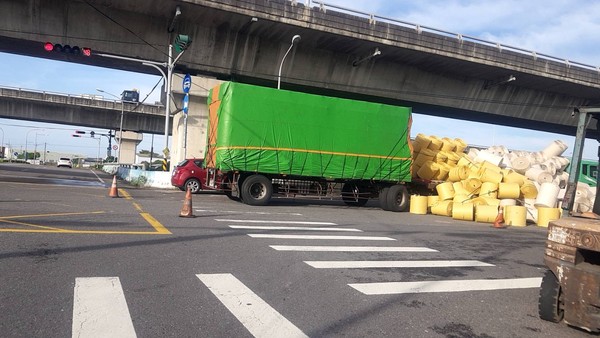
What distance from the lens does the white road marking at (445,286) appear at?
594 cm

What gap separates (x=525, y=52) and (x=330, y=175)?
17.9 m

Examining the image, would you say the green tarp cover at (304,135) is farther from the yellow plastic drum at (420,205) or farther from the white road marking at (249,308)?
the white road marking at (249,308)

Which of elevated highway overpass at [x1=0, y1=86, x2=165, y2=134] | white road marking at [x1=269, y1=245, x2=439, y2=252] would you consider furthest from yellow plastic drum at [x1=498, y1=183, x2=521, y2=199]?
elevated highway overpass at [x1=0, y1=86, x2=165, y2=134]

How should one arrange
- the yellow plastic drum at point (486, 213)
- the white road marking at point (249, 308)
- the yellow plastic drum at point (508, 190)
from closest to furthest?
the white road marking at point (249, 308), the yellow plastic drum at point (486, 213), the yellow plastic drum at point (508, 190)

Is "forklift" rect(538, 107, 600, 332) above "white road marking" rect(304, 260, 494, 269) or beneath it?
above

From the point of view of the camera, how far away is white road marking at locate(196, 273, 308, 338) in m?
4.24

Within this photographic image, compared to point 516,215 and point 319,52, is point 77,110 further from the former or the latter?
point 516,215

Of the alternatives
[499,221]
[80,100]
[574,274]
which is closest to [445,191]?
[499,221]

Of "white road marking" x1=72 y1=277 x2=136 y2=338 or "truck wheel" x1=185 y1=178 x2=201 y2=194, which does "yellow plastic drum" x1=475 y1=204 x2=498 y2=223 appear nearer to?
"truck wheel" x1=185 y1=178 x2=201 y2=194

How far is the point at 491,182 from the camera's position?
58.2ft

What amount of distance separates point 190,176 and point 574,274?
688 inches

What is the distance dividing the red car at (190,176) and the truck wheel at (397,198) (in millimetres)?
7831

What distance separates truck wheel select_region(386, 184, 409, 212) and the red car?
7831 millimetres

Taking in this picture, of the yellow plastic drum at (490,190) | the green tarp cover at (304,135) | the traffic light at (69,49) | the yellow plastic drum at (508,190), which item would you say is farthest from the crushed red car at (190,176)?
the yellow plastic drum at (508,190)
